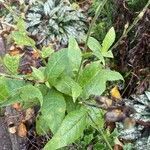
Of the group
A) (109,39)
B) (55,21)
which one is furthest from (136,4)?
(109,39)

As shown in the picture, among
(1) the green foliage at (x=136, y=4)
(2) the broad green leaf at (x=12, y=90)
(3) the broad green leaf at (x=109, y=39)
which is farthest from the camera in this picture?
(1) the green foliage at (x=136, y=4)

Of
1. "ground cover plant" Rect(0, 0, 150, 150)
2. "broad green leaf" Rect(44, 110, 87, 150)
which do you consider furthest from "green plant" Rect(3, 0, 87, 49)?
"broad green leaf" Rect(44, 110, 87, 150)

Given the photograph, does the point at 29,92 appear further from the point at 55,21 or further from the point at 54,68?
the point at 55,21

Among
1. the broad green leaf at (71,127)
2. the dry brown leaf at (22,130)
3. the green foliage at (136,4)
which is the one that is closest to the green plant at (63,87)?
the broad green leaf at (71,127)

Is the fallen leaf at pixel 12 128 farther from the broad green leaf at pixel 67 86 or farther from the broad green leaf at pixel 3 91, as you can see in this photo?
the broad green leaf at pixel 3 91

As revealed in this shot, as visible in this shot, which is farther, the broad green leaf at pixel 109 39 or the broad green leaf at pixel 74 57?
the broad green leaf at pixel 109 39

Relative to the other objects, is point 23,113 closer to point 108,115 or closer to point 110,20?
point 110,20
